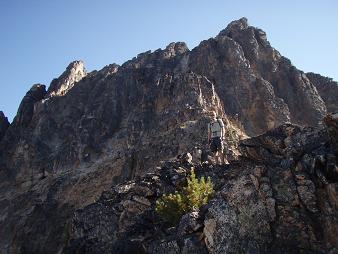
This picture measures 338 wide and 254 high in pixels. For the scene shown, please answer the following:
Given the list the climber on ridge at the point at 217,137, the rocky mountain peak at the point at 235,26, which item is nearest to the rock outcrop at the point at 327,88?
the rocky mountain peak at the point at 235,26

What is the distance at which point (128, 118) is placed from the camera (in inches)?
2456

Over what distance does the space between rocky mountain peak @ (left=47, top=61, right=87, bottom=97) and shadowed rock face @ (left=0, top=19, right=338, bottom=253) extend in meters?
0.34

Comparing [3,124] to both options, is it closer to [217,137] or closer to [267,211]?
[217,137]

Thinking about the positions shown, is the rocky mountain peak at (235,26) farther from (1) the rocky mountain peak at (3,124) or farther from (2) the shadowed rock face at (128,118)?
(1) the rocky mountain peak at (3,124)

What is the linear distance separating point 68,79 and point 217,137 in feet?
133

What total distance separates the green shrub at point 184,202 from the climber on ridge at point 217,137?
18.0m

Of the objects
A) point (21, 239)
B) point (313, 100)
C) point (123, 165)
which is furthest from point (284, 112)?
point (21, 239)

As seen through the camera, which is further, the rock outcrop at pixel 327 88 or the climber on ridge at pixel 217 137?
the rock outcrop at pixel 327 88

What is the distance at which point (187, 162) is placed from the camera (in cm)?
3300

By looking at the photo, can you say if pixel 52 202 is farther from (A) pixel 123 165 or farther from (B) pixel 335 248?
(B) pixel 335 248

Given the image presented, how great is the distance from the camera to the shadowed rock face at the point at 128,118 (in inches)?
1972

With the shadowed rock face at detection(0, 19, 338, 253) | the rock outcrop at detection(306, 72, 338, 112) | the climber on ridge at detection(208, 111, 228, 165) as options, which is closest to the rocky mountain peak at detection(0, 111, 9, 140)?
the shadowed rock face at detection(0, 19, 338, 253)

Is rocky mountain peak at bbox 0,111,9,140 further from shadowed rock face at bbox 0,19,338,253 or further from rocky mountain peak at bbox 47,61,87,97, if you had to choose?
rocky mountain peak at bbox 47,61,87,97

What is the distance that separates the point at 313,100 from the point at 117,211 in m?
43.1
